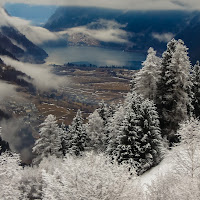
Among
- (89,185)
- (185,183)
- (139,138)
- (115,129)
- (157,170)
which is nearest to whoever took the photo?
(89,185)

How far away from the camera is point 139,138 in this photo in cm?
3334

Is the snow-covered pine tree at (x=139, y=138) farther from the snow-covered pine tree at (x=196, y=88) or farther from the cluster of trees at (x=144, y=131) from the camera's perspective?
the snow-covered pine tree at (x=196, y=88)

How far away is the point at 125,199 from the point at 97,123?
26.5 metres

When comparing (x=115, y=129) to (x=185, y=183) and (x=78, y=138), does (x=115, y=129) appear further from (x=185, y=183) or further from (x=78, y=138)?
(x=185, y=183)

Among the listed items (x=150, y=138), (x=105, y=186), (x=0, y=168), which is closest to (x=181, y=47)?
(x=150, y=138)

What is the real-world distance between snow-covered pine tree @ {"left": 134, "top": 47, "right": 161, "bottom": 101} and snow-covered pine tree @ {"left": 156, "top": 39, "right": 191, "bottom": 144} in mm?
949

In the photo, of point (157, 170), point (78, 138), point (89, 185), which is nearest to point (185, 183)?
Answer: point (89, 185)

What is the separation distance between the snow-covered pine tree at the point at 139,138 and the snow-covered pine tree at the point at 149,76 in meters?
6.10

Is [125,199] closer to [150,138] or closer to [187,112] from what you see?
[150,138]

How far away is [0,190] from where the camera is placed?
21719 millimetres

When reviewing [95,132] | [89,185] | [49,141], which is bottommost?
[89,185]

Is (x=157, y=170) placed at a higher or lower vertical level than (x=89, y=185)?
lower

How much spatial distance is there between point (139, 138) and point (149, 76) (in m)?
11.0

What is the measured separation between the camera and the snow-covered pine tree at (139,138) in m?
32.5
